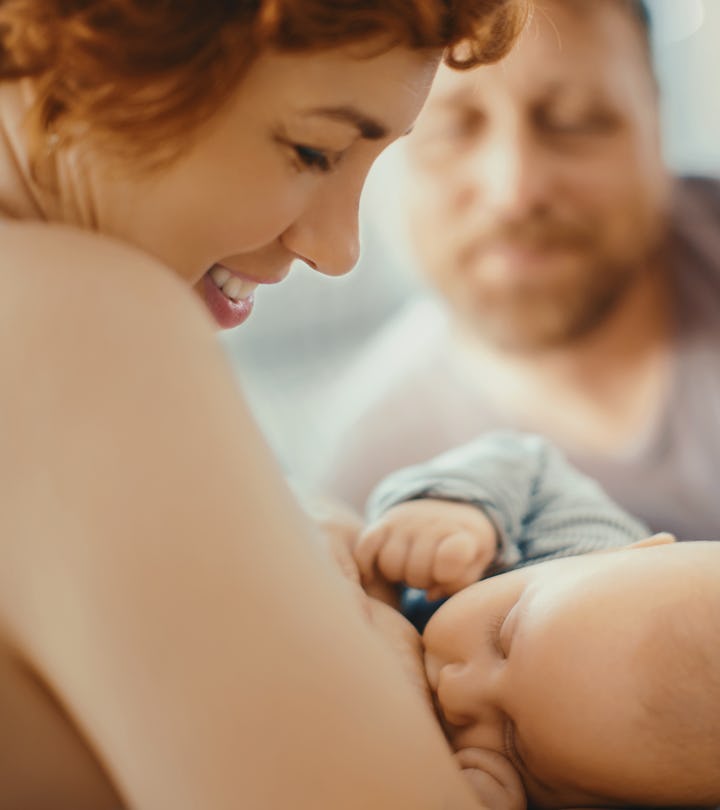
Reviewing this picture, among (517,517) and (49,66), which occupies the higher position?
(49,66)

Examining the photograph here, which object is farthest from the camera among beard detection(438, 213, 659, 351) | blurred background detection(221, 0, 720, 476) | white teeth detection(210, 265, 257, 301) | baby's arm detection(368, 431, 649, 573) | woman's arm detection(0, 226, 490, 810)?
blurred background detection(221, 0, 720, 476)

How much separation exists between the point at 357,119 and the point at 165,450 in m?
0.27

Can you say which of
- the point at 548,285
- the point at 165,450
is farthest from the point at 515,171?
the point at 165,450

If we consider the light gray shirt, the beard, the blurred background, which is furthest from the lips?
the blurred background

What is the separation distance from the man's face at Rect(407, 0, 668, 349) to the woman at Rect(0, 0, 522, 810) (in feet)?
2.90

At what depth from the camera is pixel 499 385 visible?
5.42ft

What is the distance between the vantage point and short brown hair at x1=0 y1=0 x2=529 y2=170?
0.53m

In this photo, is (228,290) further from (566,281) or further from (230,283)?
(566,281)

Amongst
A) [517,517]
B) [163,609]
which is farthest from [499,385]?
[163,609]

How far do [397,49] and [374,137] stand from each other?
0.06 meters

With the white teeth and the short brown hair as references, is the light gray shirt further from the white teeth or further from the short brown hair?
the short brown hair

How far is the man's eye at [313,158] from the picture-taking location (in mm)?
617

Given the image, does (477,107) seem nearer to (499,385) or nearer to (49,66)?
(499,385)

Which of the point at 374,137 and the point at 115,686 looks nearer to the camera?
the point at 115,686
